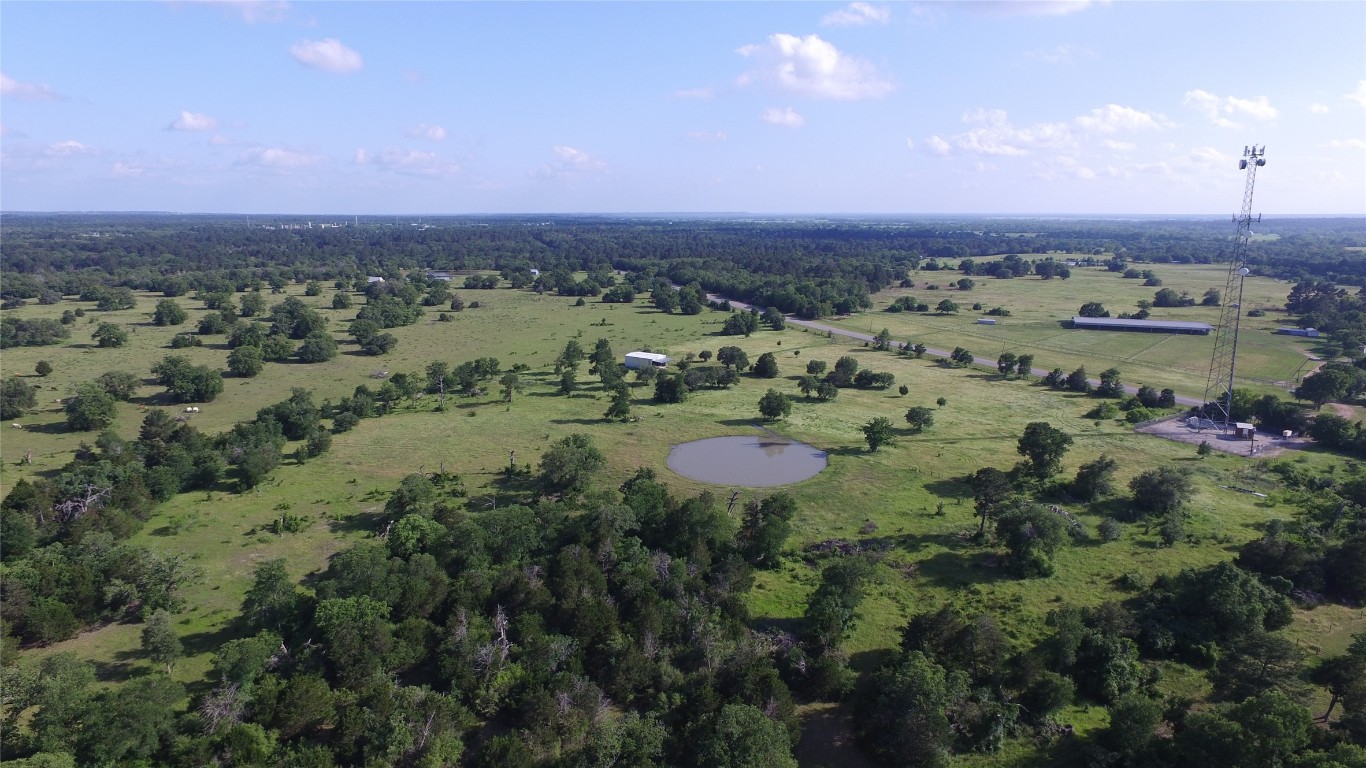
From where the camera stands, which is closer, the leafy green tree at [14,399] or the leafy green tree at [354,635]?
the leafy green tree at [354,635]

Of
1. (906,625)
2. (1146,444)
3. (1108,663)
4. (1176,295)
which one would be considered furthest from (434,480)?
(1176,295)

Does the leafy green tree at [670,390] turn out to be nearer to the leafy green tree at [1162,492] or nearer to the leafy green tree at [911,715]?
the leafy green tree at [1162,492]

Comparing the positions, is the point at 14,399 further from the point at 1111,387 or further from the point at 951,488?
the point at 1111,387

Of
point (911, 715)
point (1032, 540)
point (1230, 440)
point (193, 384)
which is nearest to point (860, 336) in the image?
point (1230, 440)

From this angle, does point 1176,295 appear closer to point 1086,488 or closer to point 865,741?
point 1086,488

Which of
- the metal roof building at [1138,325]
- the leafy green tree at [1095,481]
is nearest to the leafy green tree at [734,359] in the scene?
the leafy green tree at [1095,481]

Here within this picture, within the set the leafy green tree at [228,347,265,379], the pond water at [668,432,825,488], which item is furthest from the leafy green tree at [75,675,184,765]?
the leafy green tree at [228,347,265,379]
